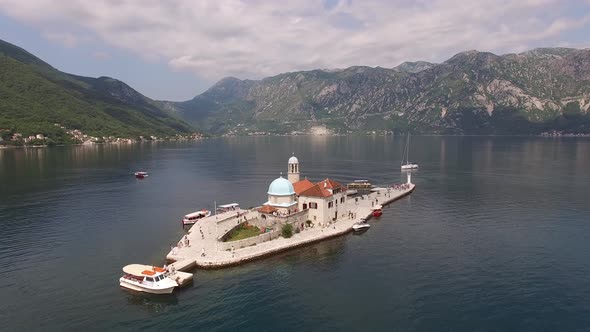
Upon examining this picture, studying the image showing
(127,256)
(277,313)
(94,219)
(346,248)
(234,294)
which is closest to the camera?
(277,313)

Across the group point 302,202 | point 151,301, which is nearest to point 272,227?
point 302,202

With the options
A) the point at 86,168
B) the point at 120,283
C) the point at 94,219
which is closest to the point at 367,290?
the point at 120,283

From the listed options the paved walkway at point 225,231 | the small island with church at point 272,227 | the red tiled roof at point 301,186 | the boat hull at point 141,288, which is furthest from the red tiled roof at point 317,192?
the boat hull at point 141,288

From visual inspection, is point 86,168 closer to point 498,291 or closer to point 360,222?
point 360,222

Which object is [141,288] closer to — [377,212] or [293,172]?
[293,172]

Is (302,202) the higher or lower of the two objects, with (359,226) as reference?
higher

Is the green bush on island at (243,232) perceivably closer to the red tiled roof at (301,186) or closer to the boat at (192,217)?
the red tiled roof at (301,186)
